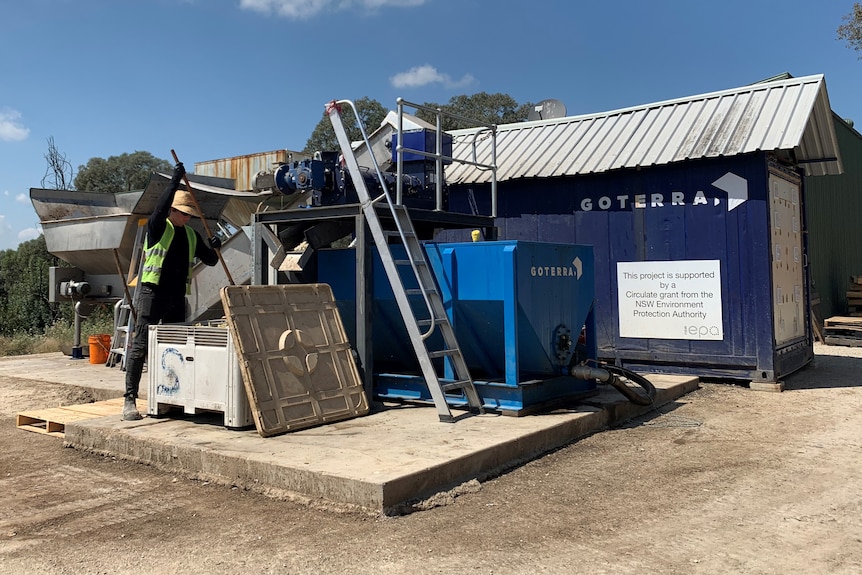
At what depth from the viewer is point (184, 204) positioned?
7.40m

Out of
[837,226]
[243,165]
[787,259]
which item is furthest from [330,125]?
[787,259]

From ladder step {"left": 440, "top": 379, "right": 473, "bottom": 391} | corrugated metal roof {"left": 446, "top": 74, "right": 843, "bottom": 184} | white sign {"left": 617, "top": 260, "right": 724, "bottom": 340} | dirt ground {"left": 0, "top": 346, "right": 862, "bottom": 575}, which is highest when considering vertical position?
corrugated metal roof {"left": 446, "top": 74, "right": 843, "bottom": 184}

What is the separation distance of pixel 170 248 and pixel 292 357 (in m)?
1.66

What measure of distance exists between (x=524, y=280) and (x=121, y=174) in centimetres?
4820

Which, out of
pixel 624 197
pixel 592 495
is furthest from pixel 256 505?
pixel 624 197

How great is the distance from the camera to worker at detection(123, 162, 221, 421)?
687 centimetres

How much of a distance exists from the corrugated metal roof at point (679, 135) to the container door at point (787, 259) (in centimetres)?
68

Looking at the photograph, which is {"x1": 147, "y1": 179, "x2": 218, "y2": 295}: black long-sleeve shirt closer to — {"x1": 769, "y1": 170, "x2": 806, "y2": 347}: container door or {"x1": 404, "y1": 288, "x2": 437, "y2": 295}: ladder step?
{"x1": 404, "y1": 288, "x2": 437, "y2": 295}: ladder step

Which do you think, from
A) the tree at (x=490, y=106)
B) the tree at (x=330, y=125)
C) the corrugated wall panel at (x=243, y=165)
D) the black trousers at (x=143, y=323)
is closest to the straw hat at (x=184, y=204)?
the black trousers at (x=143, y=323)

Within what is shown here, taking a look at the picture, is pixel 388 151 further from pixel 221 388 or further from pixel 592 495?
pixel 592 495

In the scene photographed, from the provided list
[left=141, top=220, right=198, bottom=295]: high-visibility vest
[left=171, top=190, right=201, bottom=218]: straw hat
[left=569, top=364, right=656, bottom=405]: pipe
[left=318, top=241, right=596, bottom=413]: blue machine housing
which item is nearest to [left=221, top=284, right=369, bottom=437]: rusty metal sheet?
[left=318, top=241, right=596, bottom=413]: blue machine housing

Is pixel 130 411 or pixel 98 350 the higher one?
pixel 98 350

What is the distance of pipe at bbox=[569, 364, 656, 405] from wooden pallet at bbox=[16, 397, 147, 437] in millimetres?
A: 4557

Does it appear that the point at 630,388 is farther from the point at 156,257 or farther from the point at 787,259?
the point at 156,257
